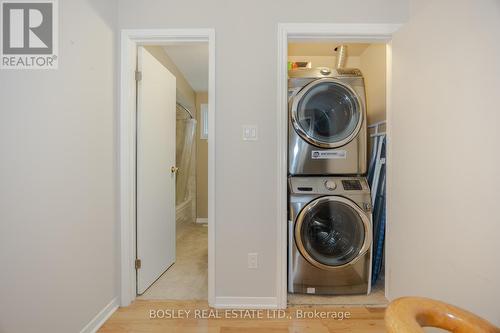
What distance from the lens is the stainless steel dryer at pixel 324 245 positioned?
176 centimetres

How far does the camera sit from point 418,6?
56.2 inches

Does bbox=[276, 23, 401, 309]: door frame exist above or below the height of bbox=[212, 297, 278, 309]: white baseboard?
above

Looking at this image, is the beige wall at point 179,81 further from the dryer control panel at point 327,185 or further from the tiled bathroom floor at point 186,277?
the tiled bathroom floor at point 186,277

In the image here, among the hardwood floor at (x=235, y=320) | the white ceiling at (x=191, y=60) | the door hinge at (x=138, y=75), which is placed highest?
the white ceiling at (x=191, y=60)

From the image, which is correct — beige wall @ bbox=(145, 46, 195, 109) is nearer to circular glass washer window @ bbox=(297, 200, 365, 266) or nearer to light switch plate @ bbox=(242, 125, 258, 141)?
light switch plate @ bbox=(242, 125, 258, 141)

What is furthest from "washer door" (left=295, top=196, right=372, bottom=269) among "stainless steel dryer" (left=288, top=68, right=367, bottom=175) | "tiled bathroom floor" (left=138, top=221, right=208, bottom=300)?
"tiled bathroom floor" (left=138, top=221, right=208, bottom=300)

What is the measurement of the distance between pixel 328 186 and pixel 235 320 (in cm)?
116

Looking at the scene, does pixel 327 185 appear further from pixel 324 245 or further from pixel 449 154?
pixel 449 154

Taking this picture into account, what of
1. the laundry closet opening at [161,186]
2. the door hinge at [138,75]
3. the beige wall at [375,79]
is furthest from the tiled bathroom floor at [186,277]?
the beige wall at [375,79]

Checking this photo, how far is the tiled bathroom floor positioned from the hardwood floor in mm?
99

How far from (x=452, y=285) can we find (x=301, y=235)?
0.87 meters

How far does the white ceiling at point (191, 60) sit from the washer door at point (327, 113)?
1236 mm

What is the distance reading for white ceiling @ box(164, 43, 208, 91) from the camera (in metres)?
2.56

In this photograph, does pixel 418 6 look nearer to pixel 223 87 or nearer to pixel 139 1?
pixel 223 87
